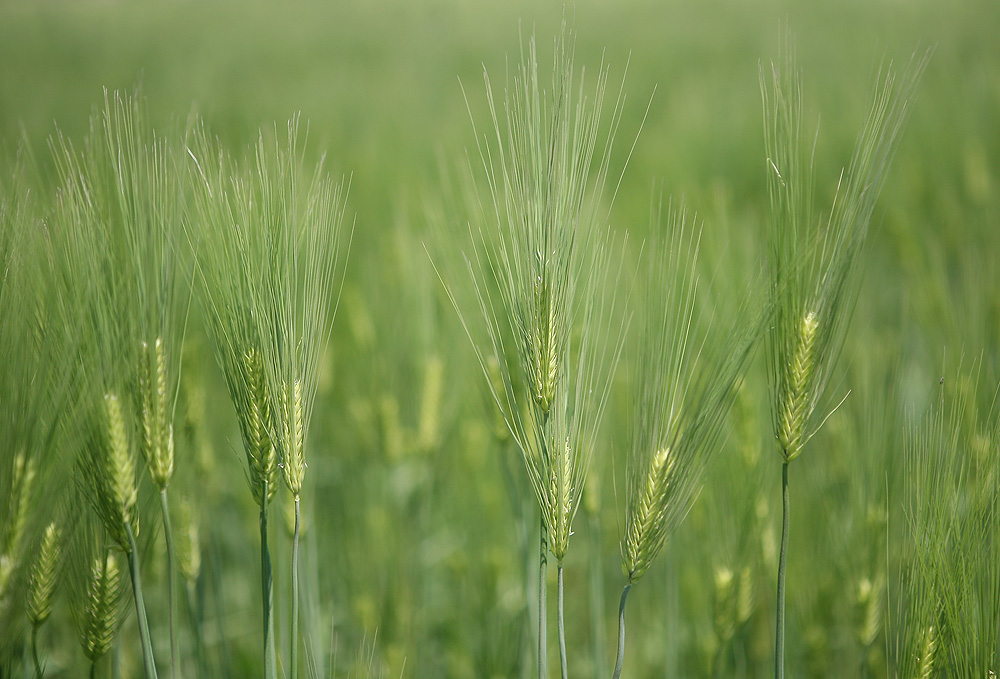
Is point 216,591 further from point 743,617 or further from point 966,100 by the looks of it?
point 966,100

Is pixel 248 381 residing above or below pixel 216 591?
above

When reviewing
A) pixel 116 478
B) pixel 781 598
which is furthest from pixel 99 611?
pixel 781 598

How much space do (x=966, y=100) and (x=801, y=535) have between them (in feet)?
5.65

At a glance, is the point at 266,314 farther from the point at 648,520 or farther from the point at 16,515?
the point at 648,520

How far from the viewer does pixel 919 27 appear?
218 cm

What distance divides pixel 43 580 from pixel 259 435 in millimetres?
250

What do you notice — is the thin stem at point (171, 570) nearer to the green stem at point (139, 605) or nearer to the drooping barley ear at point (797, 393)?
the green stem at point (139, 605)

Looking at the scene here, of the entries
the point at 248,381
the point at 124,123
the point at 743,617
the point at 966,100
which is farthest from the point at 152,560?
the point at 966,100

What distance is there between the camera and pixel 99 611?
593mm

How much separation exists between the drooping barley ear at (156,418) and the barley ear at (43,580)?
15cm

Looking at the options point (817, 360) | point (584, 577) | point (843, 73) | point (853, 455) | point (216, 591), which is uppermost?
point (843, 73)

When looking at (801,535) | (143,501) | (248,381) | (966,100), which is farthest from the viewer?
(966,100)

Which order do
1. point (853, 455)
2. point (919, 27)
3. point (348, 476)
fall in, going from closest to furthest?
point (853, 455), point (348, 476), point (919, 27)

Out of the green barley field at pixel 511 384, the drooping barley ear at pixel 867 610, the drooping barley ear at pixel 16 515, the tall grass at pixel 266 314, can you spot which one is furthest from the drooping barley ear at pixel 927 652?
the drooping barley ear at pixel 16 515
